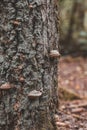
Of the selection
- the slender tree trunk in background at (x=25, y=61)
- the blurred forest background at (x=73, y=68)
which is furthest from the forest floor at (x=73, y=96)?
the slender tree trunk in background at (x=25, y=61)

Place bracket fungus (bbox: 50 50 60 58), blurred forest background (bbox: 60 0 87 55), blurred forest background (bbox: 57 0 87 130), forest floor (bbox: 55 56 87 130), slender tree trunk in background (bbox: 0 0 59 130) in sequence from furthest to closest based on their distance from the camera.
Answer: blurred forest background (bbox: 60 0 87 55) < blurred forest background (bbox: 57 0 87 130) < forest floor (bbox: 55 56 87 130) < bracket fungus (bbox: 50 50 60 58) < slender tree trunk in background (bbox: 0 0 59 130)

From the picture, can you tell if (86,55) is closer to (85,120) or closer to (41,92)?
(85,120)

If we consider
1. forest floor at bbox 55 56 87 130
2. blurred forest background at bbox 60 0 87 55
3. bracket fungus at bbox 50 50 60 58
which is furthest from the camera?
blurred forest background at bbox 60 0 87 55

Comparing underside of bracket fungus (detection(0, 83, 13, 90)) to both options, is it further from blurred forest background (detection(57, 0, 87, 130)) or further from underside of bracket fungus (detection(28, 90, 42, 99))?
blurred forest background (detection(57, 0, 87, 130))

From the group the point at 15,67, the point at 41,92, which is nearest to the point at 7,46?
the point at 15,67

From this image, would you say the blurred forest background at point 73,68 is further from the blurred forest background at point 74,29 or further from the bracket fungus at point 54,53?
the bracket fungus at point 54,53

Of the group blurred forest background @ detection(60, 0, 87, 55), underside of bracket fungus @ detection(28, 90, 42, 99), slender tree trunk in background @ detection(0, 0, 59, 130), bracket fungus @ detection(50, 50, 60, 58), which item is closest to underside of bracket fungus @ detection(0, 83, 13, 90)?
slender tree trunk in background @ detection(0, 0, 59, 130)
